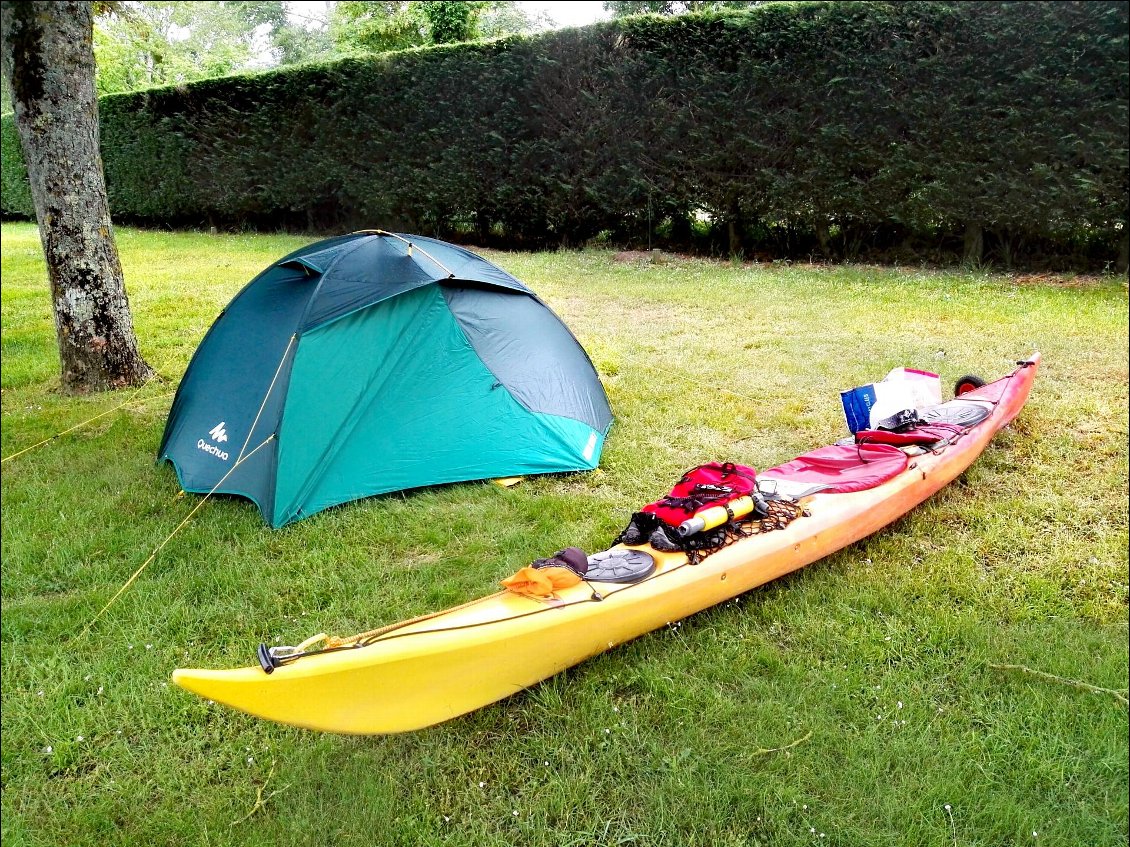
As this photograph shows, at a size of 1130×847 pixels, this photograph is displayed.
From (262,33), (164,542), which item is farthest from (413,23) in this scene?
(164,542)

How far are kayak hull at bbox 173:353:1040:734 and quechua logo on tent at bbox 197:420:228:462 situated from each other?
195cm

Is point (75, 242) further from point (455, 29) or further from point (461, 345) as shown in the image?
point (455, 29)

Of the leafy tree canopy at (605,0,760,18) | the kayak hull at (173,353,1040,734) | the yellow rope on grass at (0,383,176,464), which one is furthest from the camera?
the leafy tree canopy at (605,0,760,18)

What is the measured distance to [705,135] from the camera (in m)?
9.02

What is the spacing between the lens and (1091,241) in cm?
757

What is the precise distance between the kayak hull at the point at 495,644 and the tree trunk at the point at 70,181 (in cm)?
392

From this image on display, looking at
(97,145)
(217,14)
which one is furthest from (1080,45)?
(217,14)

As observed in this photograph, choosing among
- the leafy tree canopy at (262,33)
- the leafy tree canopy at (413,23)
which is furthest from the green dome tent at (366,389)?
the leafy tree canopy at (262,33)

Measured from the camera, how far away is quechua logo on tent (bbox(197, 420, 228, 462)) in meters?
3.64

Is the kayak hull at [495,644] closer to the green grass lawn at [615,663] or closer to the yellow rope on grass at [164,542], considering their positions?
the green grass lawn at [615,663]

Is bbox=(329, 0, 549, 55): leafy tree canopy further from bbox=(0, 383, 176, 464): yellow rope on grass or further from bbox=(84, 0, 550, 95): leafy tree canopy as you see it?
bbox=(0, 383, 176, 464): yellow rope on grass

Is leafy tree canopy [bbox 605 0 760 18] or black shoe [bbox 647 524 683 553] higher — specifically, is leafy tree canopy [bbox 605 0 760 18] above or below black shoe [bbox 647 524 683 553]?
above

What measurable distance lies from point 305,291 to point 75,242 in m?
2.04

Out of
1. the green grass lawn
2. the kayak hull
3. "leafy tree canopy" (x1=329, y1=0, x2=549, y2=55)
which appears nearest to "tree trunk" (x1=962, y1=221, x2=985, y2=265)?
the green grass lawn
